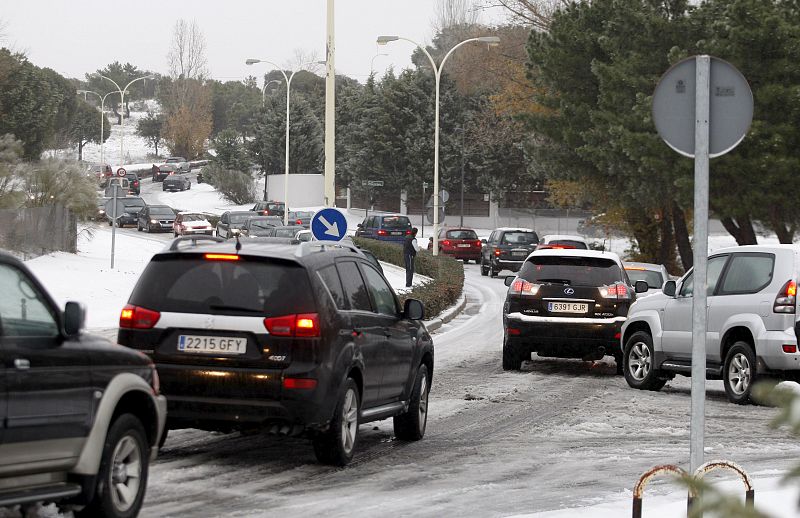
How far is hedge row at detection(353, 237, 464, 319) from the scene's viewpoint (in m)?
29.1

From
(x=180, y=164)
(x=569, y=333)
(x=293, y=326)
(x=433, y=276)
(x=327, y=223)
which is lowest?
(x=433, y=276)

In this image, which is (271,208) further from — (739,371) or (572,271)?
(739,371)

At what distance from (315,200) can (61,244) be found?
220ft

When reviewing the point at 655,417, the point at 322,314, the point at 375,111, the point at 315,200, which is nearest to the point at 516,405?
the point at 655,417

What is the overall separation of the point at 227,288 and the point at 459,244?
162 feet

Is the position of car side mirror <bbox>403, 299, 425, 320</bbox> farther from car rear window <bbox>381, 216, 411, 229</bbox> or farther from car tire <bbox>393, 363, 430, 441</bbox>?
car rear window <bbox>381, 216, 411, 229</bbox>

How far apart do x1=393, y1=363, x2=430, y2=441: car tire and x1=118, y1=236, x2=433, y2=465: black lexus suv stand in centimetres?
152

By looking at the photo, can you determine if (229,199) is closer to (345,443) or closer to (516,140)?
(516,140)

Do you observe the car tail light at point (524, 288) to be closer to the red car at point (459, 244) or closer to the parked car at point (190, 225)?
the red car at point (459, 244)

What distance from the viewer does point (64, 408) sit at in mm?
6531

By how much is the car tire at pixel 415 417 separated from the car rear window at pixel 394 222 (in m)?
48.6

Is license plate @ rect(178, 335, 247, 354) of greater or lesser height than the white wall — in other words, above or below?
below

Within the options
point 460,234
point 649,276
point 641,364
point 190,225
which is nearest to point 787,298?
point 641,364

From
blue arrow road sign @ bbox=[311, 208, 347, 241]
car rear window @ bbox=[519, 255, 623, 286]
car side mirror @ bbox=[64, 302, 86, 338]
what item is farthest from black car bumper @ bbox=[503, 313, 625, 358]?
car side mirror @ bbox=[64, 302, 86, 338]
